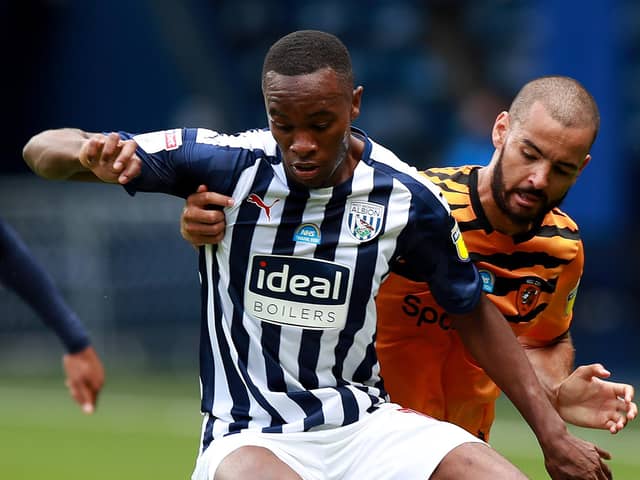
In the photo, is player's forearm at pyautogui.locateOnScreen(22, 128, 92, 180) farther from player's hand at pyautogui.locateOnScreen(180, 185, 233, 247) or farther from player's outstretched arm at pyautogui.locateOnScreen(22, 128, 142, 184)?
player's hand at pyautogui.locateOnScreen(180, 185, 233, 247)

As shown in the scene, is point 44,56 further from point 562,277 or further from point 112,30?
point 562,277

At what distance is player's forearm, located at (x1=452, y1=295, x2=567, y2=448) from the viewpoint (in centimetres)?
→ 441

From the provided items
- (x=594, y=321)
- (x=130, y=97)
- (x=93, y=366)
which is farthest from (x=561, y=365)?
(x=130, y=97)

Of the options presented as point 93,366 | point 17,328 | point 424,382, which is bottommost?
point 17,328

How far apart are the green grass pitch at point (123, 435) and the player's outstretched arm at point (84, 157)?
3707mm

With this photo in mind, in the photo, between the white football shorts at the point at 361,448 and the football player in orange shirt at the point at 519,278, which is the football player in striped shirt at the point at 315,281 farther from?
the football player in orange shirt at the point at 519,278

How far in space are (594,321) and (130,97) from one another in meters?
7.06

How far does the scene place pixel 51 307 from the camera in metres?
6.00

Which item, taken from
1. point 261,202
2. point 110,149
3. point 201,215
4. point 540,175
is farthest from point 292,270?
point 540,175

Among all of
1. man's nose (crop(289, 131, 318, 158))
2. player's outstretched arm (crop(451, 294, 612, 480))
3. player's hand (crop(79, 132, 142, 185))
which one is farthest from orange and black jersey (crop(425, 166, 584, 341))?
player's hand (crop(79, 132, 142, 185))

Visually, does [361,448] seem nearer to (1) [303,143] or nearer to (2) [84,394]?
(1) [303,143]

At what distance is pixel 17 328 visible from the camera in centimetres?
1320

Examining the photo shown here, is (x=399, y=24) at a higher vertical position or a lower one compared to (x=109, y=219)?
higher

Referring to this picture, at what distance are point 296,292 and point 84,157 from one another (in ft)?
2.72
